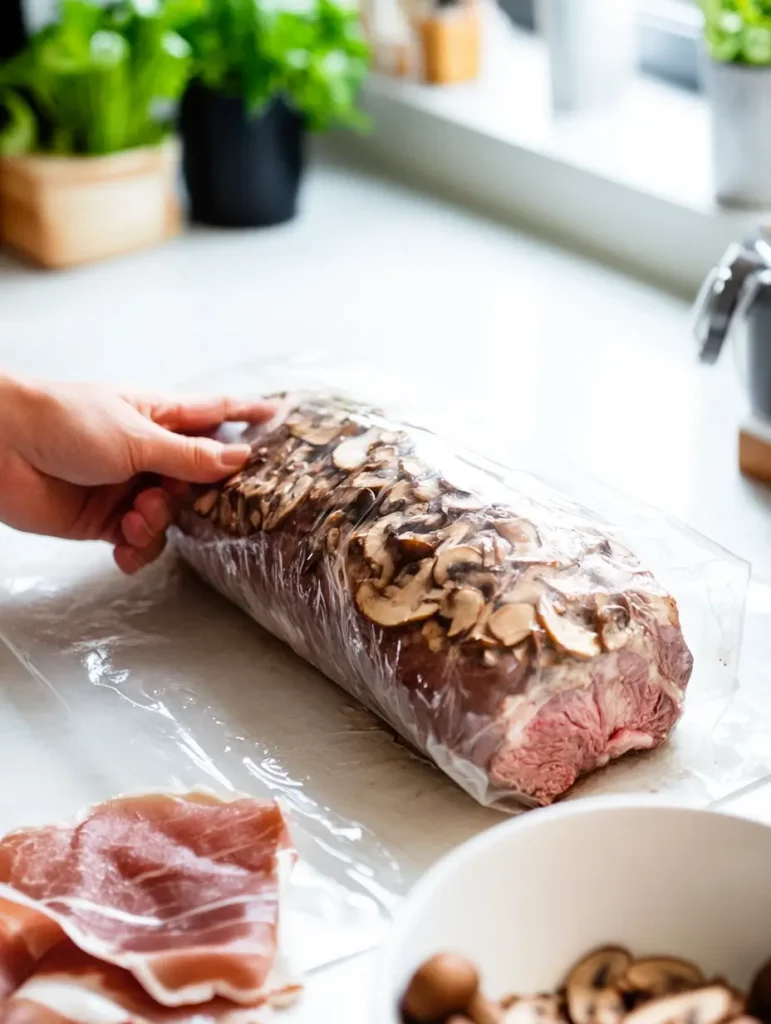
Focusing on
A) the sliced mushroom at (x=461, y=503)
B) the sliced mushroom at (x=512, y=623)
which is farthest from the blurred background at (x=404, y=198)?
the sliced mushroom at (x=512, y=623)

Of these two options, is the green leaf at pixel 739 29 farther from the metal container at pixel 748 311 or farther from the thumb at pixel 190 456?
the thumb at pixel 190 456

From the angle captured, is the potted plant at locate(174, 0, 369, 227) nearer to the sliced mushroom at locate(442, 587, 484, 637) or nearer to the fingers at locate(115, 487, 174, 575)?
the fingers at locate(115, 487, 174, 575)

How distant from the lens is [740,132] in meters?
1.54

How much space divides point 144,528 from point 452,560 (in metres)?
0.31

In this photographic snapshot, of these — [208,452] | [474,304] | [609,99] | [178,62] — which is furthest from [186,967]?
[609,99]

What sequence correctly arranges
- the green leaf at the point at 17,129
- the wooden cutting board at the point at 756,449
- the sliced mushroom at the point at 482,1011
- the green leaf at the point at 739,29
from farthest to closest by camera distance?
the green leaf at the point at 17,129, the green leaf at the point at 739,29, the wooden cutting board at the point at 756,449, the sliced mushroom at the point at 482,1011

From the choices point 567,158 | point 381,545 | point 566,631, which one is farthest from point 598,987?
point 567,158

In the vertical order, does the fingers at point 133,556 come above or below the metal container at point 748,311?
below

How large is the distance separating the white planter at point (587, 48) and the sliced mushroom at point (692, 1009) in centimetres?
138

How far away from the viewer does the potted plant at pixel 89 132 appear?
172cm

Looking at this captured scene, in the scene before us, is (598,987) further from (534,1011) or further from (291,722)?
(291,722)

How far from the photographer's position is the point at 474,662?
33.7 inches

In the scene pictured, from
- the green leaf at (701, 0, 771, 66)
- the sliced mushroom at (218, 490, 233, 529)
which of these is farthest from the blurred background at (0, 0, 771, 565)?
the sliced mushroom at (218, 490, 233, 529)

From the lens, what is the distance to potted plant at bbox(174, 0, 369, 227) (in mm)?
1722
